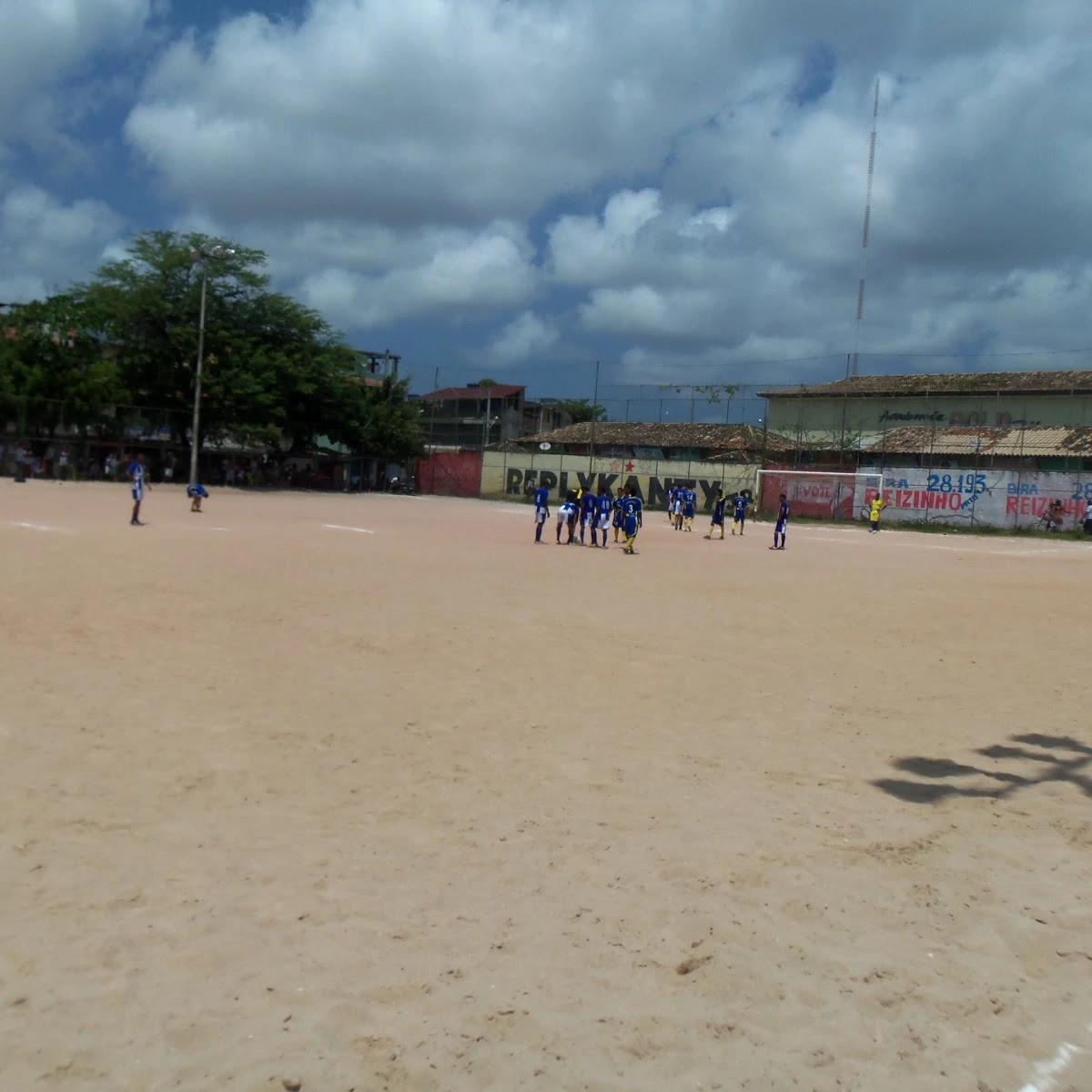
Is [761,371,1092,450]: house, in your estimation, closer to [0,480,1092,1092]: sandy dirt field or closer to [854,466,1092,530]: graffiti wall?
[854,466,1092,530]: graffiti wall

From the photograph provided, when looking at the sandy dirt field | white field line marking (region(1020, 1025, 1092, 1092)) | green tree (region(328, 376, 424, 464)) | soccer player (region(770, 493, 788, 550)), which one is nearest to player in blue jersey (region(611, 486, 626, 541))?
soccer player (region(770, 493, 788, 550))

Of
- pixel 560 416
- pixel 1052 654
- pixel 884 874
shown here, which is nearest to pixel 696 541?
pixel 1052 654

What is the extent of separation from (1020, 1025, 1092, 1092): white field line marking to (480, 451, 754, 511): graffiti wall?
51.1 meters

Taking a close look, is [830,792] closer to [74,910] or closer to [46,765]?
[74,910]

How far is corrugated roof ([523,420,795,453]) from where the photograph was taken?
61.1m

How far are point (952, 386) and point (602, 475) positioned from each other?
2057 centimetres

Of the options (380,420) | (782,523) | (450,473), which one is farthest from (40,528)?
(450,473)

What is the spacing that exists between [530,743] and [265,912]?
10.1 feet

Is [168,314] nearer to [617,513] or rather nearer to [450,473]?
[450,473]

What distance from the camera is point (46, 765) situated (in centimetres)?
646

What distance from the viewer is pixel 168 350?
54.8 metres

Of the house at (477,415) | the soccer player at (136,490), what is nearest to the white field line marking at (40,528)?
the soccer player at (136,490)

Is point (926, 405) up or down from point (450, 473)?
up

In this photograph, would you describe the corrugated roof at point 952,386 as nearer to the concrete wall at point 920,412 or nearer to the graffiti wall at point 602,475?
the concrete wall at point 920,412
